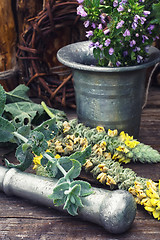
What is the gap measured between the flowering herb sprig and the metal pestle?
53 cm

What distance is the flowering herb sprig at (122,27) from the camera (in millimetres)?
1146

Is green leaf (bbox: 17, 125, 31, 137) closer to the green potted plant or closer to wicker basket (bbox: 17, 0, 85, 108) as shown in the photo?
the green potted plant

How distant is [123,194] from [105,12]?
658mm

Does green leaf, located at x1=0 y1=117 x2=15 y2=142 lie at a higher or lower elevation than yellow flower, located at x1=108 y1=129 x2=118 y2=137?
higher

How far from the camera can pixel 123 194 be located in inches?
36.6

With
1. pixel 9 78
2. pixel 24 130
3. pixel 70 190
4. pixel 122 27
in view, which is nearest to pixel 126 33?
pixel 122 27

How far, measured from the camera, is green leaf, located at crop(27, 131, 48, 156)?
1022mm

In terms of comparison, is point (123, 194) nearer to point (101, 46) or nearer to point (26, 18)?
point (101, 46)

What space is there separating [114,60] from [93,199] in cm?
55

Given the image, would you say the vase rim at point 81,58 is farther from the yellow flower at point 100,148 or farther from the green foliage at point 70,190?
the green foliage at point 70,190

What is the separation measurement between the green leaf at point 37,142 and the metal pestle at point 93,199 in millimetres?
101

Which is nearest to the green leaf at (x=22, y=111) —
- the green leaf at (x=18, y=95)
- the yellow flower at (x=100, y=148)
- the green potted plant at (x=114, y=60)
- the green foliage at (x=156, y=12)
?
the green leaf at (x=18, y=95)

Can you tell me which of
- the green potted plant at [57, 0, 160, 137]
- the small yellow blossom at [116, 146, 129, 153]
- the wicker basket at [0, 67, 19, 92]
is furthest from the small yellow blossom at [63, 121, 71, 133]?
the wicker basket at [0, 67, 19, 92]

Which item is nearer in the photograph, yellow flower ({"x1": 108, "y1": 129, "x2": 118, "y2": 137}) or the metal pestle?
the metal pestle
